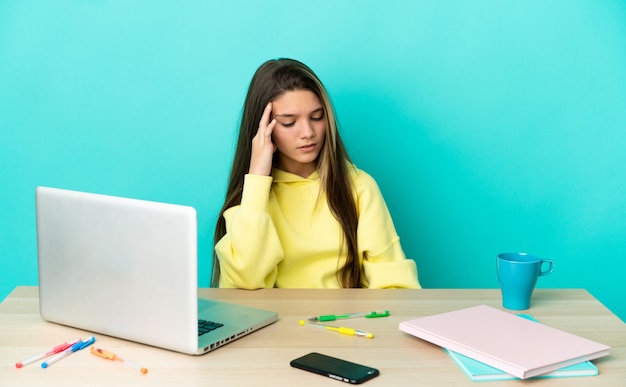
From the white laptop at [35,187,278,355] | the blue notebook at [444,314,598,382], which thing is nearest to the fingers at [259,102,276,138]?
the white laptop at [35,187,278,355]

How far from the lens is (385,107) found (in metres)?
2.43

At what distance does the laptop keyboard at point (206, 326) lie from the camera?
1267 mm

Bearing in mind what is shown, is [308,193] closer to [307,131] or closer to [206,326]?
[307,131]

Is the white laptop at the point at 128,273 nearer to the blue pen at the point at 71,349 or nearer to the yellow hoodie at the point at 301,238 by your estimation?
the blue pen at the point at 71,349

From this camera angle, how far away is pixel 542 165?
2.44 m

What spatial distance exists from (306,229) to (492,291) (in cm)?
55

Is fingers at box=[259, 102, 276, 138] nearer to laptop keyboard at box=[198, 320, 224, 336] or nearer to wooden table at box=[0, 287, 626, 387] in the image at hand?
wooden table at box=[0, 287, 626, 387]

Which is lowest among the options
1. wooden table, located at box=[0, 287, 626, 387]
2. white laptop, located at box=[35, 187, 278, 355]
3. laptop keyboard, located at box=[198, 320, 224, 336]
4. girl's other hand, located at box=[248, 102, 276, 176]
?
wooden table, located at box=[0, 287, 626, 387]

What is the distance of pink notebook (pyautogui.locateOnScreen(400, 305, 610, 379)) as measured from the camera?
113 cm

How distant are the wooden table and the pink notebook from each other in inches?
0.8

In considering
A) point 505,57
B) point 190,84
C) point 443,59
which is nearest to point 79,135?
point 190,84

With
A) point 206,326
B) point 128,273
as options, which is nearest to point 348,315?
point 206,326

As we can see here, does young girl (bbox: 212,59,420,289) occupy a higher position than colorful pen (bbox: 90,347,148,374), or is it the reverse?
young girl (bbox: 212,59,420,289)

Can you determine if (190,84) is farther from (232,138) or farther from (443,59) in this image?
(443,59)
